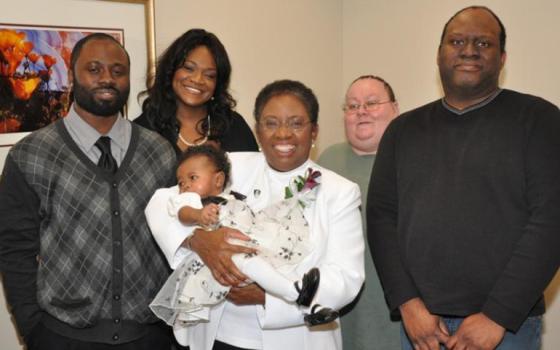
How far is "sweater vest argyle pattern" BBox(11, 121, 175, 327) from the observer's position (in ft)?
6.10

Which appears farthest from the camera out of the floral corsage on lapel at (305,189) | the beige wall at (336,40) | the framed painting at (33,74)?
the beige wall at (336,40)

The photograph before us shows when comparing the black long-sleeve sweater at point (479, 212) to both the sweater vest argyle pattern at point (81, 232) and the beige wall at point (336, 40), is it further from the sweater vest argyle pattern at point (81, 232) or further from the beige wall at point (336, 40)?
the beige wall at point (336, 40)

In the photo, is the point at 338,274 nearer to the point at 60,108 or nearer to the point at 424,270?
the point at 424,270

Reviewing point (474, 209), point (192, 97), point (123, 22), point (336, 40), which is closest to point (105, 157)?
point (192, 97)

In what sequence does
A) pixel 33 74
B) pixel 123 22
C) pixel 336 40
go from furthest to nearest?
pixel 336 40 < pixel 123 22 < pixel 33 74

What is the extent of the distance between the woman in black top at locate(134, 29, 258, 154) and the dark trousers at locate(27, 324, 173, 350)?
786mm

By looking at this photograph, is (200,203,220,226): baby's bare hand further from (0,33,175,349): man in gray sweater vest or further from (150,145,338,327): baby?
(0,33,175,349): man in gray sweater vest

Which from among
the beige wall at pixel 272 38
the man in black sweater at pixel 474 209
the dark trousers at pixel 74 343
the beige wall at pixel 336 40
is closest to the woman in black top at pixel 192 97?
the beige wall at pixel 336 40

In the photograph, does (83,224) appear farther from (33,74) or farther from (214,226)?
(33,74)

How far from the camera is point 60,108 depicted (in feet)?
8.04

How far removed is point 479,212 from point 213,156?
92 cm

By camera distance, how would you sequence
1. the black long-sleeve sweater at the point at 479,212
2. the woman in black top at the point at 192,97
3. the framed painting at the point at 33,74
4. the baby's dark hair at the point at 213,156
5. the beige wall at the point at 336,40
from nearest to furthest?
the black long-sleeve sweater at the point at 479,212 < the baby's dark hair at the point at 213,156 < the framed painting at the point at 33,74 < the woman in black top at the point at 192,97 < the beige wall at the point at 336,40

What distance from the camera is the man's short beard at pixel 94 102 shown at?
6.30 feet

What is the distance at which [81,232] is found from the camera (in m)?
1.87
